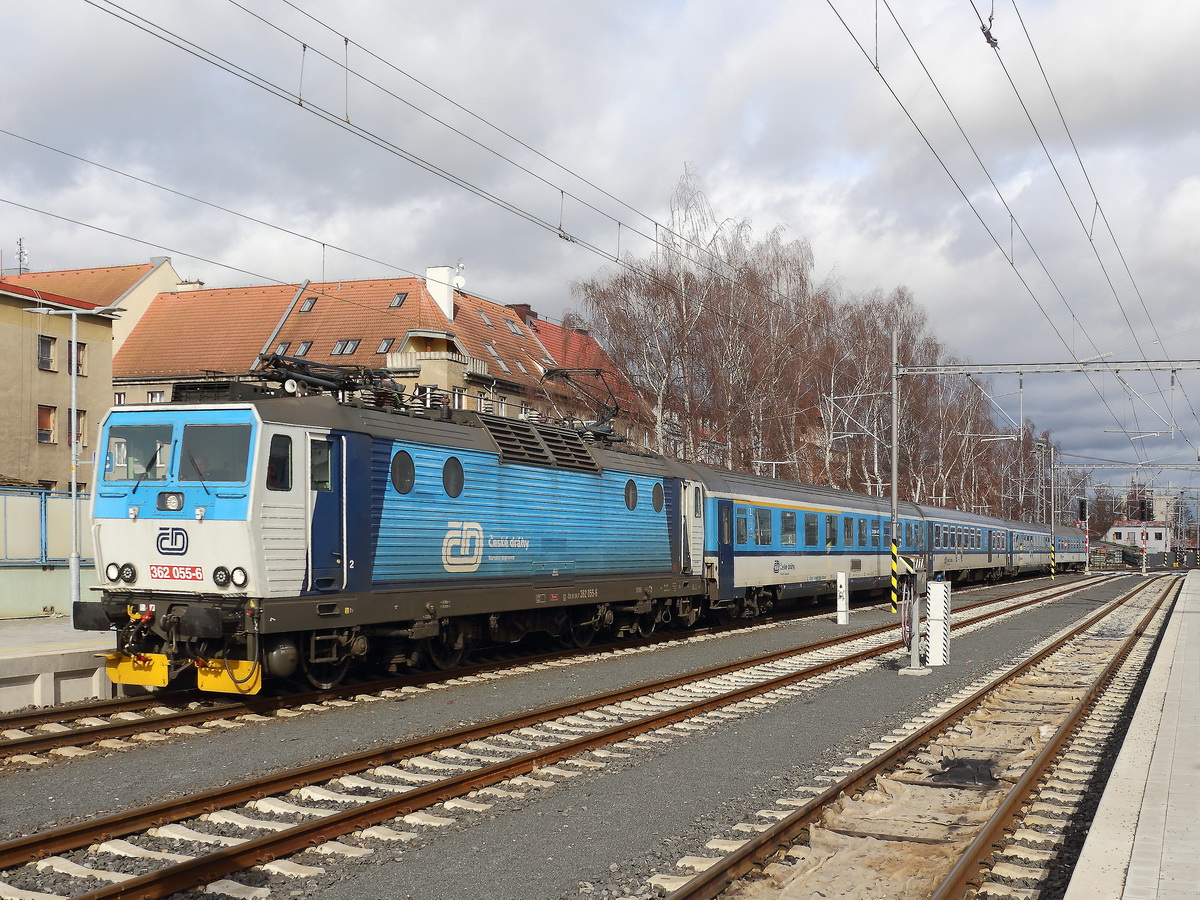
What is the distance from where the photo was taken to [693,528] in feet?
68.9

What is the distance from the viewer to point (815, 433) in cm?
4844

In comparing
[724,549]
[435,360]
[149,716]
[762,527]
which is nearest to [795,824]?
[149,716]

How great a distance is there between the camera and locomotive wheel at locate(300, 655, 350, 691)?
12.9 m

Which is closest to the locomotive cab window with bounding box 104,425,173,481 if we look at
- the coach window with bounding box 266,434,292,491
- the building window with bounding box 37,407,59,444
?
the coach window with bounding box 266,434,292,491

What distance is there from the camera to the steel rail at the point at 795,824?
6.22 m

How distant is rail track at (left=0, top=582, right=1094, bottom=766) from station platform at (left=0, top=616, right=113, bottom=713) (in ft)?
1.12

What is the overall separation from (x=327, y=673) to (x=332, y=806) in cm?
534

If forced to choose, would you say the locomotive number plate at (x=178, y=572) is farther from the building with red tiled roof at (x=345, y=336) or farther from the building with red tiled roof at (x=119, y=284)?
the building with red tiled roof at (x=119, y=284)

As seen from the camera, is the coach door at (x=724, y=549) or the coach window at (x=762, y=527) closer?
the coach door at (x=724, y=549)

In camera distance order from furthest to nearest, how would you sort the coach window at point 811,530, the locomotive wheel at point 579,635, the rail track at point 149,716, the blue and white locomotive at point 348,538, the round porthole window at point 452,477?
the coach window at point 811,530 < the locomotive wheel at point 579,635 < the round porthole window at point 452,477 < the blue and white locomotive at point 348,538 < the rail track at point 149,716

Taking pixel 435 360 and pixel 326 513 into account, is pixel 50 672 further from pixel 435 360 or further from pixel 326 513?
pixel 435 360

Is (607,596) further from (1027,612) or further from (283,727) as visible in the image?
(1027,612)

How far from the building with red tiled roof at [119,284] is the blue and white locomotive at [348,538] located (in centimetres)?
3807

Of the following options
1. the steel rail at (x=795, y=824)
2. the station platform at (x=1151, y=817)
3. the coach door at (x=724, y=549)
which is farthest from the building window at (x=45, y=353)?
the station platform at (x=1151, y=817)
